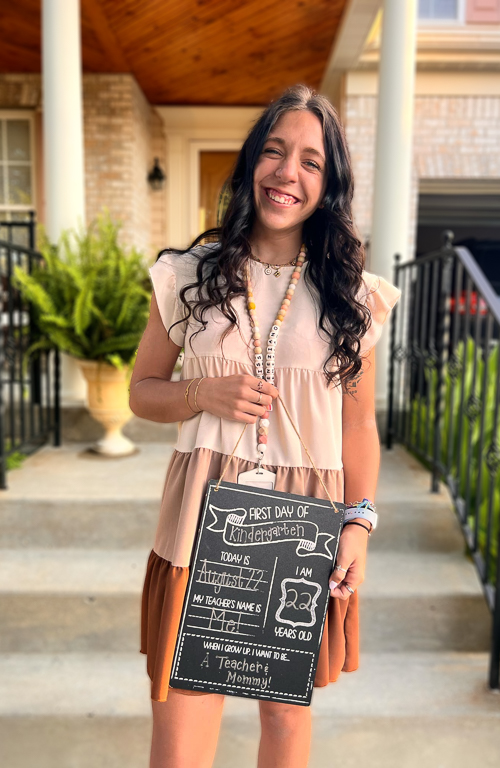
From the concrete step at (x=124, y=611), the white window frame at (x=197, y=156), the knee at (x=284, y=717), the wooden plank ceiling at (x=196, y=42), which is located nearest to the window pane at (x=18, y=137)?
the wooden plank ceiling at (x=196, y=42)

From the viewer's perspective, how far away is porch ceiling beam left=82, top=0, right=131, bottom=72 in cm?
486

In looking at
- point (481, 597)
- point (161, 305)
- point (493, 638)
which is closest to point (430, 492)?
point (481, 597)

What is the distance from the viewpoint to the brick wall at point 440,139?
598 centimetres

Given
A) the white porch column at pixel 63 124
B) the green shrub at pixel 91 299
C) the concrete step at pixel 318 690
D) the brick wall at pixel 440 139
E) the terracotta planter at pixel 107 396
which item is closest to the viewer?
the concrete step at pixel 318 690

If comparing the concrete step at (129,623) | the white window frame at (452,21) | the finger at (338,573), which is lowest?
the concrete step at (129,623)

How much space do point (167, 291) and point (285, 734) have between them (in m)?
0.96

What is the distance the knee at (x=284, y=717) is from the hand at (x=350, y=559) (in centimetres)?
28

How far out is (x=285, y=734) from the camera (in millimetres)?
1312

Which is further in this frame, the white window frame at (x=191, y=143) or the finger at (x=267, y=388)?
the white window frame at (x=191, y=143)

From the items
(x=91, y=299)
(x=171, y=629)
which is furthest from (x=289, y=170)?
(x=91, y=299)

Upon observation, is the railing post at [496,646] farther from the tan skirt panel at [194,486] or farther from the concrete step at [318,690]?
the tan skirt panel at [194,486]

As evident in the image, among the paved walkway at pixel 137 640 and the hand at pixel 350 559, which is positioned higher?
the hand at pixel 350 559

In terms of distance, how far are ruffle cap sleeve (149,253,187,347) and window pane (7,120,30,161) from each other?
6.21 m

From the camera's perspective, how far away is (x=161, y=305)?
1.25 metres
